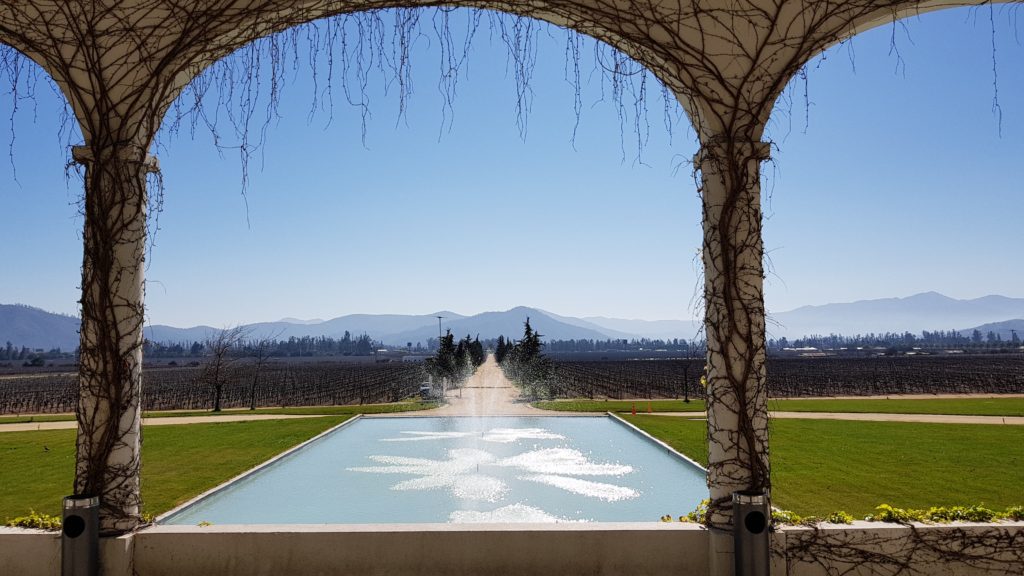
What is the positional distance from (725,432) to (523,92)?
2448mm

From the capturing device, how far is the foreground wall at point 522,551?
313cm

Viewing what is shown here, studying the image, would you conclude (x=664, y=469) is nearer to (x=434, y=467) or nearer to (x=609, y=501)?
(x=609, y=501)

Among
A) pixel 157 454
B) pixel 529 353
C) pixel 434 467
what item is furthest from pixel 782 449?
pixel 529 353

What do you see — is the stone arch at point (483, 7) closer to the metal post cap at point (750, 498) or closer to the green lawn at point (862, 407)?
the metal post cap at point (750, 498)

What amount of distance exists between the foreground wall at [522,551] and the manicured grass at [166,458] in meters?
4.96

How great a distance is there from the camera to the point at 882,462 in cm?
1036

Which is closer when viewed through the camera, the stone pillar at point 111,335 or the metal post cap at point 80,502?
the metal post cap at point 80,502

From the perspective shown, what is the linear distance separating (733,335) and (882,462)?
9.45m

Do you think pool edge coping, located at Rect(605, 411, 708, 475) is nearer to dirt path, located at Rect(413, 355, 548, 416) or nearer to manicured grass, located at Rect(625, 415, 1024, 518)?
manicured grass, located at Rect(625, 415, 1024, 518)

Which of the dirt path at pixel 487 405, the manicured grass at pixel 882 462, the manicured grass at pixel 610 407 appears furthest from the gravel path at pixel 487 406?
the manicured grass at pixel 882 462

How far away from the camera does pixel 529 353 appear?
29.0 meters

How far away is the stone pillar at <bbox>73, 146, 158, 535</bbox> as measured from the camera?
10.4 ft

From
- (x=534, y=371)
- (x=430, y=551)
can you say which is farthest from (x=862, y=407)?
(x=430, y=551)

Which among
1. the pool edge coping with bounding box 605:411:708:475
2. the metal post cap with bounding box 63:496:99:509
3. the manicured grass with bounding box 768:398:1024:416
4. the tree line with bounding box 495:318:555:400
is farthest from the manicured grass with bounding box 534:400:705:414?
the metal post cap with bounding box 63:496:99:509
